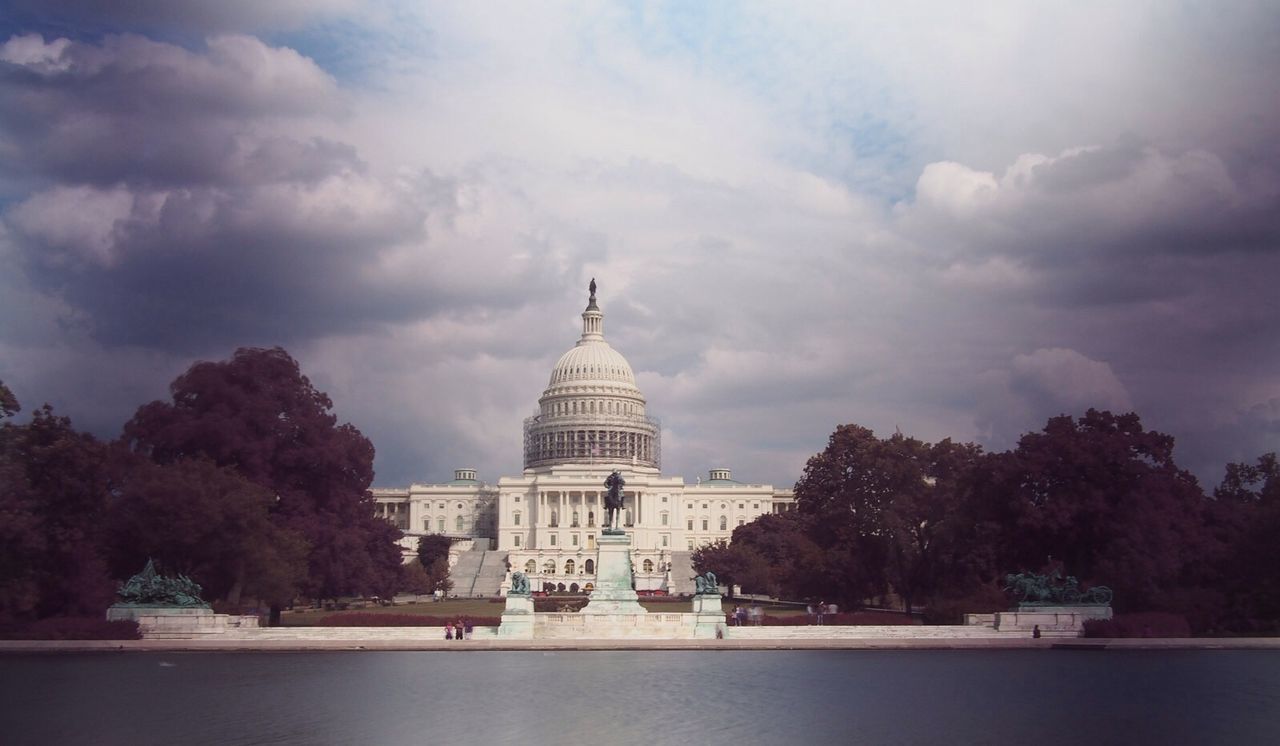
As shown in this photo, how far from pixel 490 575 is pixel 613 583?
9194 cm

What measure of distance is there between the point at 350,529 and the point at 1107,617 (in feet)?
114

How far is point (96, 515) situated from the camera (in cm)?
4888

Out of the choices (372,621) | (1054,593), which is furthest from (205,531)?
(1054,593)

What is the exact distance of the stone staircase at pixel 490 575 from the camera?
133500mm

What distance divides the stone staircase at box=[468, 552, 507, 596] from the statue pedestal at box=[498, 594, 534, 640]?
3210 inches

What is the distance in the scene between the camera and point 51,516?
46875 mm

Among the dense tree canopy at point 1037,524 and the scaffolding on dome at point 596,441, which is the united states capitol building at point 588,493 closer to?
the scaffolding on dome at point 596,441

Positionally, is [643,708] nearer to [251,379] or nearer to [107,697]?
[107,697]

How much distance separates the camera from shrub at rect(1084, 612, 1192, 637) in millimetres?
44781

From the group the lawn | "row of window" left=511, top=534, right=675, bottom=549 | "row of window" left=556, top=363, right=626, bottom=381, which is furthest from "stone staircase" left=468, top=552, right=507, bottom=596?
the lawn

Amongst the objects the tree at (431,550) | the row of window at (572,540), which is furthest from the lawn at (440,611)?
the row of window at (572,540)

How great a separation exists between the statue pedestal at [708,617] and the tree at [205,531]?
16.6 m

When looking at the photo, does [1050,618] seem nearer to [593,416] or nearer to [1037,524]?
[1037,524]

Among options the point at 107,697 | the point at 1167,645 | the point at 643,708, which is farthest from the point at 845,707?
the point at 1167,645
